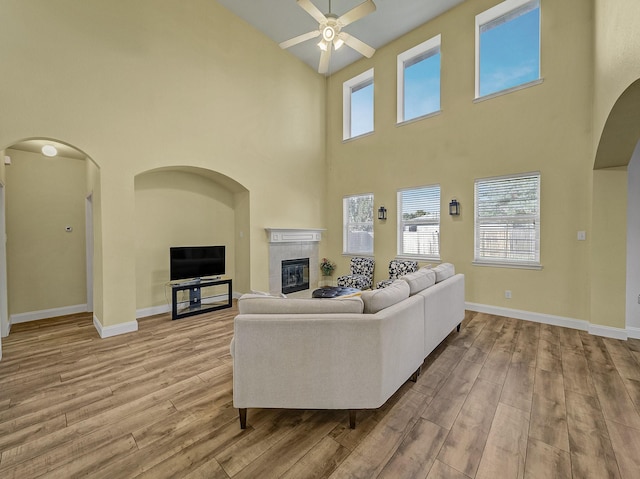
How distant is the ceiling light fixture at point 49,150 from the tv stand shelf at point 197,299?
284 cm

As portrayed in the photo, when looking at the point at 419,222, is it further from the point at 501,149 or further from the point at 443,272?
the point at 443,272

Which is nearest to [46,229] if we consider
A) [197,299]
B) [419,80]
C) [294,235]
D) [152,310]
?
[152,310]

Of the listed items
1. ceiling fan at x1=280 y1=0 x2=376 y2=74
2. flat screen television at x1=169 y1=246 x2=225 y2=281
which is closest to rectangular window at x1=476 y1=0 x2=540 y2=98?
ceiling fan at x1=280 y1=0 x2=376 y2=74

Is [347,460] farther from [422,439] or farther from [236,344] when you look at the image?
[236,344]

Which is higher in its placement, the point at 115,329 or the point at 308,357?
the point at 308,357

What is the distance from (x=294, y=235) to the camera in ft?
20.8

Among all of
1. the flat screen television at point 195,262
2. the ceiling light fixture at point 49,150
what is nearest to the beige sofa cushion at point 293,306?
the flat screen television at point 195,262

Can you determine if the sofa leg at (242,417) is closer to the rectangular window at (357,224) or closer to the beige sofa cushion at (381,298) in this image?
the beige sofa cushion at (381,298)

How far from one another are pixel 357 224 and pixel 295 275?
1.94 metres

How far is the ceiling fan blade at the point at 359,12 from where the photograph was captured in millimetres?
3119

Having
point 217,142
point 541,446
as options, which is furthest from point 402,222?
point 541,446

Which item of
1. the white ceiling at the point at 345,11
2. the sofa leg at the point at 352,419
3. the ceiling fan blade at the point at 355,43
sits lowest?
the sofa leg at the point at 352,419

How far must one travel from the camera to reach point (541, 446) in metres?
1.82

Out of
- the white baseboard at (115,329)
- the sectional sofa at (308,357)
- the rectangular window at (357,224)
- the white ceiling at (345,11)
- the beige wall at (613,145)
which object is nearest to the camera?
the sectional sofa at (308,357)
